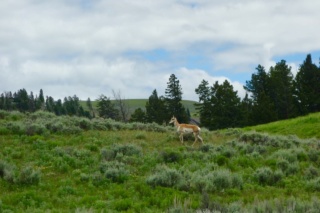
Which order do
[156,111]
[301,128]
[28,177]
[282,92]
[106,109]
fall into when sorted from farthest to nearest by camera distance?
[106,109] → [156,111] → [282,92] → [301,128] → [28,177]

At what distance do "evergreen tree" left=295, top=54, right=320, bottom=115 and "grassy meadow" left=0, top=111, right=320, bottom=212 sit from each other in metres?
44.0

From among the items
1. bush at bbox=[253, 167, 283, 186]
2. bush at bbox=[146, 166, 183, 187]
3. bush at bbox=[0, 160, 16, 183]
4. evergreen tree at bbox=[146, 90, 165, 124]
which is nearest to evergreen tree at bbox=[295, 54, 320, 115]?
evergreen tree at bbox=[146, 90, 165, 124]

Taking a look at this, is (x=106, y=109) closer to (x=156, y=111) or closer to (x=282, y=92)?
(x=156, y=111)

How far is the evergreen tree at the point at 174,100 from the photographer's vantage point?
68625mm

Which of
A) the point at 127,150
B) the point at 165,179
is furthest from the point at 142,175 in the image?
the point at 127,150

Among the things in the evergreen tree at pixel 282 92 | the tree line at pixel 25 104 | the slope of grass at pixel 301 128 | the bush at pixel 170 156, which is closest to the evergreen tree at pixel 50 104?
the tree line at pixel 25 104

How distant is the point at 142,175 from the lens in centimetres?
1285

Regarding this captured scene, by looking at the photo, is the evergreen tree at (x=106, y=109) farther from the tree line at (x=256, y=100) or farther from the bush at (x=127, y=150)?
the bush at (x=127, y=150)

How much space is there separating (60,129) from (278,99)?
172 ft

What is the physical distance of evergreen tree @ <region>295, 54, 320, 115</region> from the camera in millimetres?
60625

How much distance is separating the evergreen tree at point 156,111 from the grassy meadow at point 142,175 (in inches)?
1931

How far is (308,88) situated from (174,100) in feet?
75.1

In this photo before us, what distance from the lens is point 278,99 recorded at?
214 feet

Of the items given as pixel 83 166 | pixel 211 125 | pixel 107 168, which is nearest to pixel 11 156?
pixel 83 166
